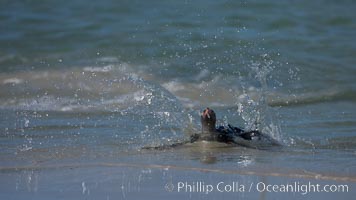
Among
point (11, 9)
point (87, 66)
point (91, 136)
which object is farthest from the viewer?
point (11, 9)

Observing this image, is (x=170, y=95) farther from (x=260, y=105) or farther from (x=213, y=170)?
(x=213, y=170)

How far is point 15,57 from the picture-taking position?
1323 cm

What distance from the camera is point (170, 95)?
974 centimetres

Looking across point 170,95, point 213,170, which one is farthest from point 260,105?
point 213,170

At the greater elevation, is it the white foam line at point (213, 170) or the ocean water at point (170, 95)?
the ocean water at point (170, 95)

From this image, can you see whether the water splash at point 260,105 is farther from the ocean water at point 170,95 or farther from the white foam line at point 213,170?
the white foam line at point 213,170

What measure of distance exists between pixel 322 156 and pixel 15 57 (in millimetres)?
8507

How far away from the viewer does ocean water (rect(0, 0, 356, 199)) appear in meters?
4.79

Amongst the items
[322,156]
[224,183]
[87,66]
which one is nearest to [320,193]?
[224,183]

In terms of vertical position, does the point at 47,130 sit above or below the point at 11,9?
below

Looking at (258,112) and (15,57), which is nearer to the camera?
(258,112)

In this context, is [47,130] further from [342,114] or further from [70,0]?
[70,0]

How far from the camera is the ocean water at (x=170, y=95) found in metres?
4.79

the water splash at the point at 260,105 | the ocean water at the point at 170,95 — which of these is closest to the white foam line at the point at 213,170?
the ocean water at the point at 170,95
